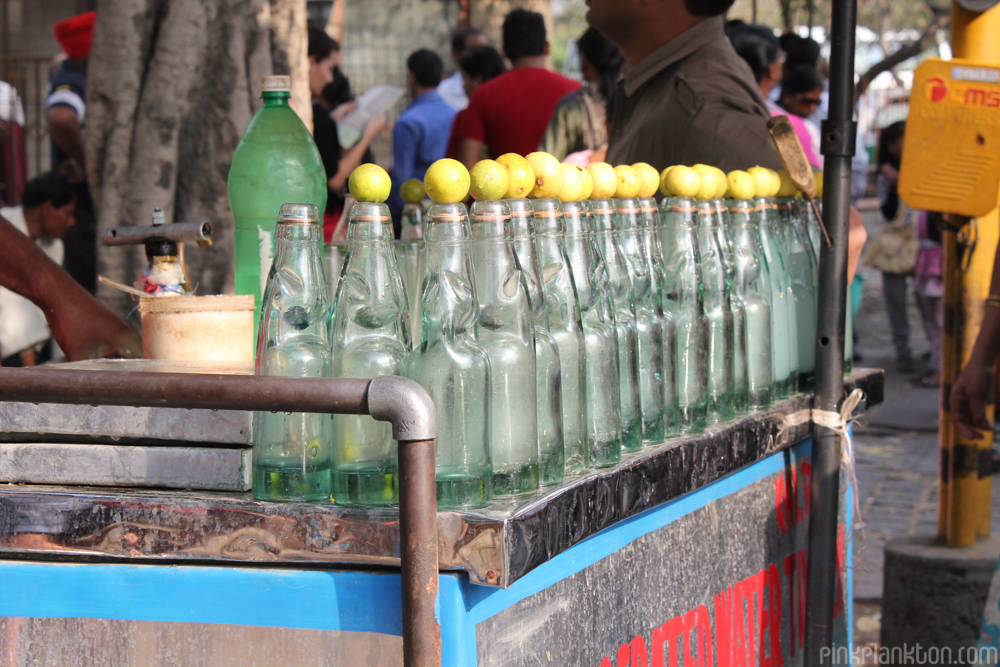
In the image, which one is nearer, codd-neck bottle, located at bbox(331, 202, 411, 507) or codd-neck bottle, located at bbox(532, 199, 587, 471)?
codd-neck bottle, located at bbox(331, 202, 411, 507)

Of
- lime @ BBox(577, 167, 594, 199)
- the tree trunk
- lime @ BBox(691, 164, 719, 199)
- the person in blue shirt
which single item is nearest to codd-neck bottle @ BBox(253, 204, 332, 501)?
lime @ BBox(577, 167, 594, 199)

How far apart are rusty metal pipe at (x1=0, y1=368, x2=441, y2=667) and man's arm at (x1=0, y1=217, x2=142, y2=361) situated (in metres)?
0.74

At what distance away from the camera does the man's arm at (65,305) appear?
1.79m

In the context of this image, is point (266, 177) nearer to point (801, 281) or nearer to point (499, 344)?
point (499, 344)

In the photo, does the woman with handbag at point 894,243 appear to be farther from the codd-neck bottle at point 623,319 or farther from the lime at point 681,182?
the codd-neck bottle at point 623,319

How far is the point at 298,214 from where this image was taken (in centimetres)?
122

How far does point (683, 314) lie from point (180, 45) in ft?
6.32

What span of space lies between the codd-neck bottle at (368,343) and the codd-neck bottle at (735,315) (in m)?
0.71

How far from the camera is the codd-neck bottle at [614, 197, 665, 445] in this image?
1513 millimetres

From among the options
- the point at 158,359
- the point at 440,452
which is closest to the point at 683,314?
the point at 440,452

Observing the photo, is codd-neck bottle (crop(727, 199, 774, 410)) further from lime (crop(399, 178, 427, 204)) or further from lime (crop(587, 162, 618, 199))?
lime (crop(399, 178, 427, 204))

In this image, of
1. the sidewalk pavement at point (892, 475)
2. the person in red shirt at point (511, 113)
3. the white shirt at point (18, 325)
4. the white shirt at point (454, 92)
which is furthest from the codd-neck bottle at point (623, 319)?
the white shirt at point (454, 92)

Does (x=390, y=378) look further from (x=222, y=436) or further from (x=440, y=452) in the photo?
(x=222, y=436)

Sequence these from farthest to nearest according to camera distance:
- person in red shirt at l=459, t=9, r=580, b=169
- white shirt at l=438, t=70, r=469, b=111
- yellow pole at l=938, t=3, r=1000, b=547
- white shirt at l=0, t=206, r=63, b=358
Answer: white shirt at l=438, t=70, r=469, b=111, person in red shirt at l=459, t=9, r=580, b=169, white shirt at l=0, t=206, r=63, b=358, yellow pole at l=938, t=3, r=1000, b=547
